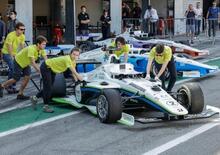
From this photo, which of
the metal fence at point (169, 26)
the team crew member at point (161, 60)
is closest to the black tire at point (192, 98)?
the team crew member at point (161, 60)

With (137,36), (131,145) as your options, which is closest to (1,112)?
(131,145)

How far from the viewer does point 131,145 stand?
25.3 feet

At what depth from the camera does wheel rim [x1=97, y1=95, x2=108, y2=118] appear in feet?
29.8

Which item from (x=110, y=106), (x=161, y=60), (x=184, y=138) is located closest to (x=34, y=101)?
(x=110, y=106)

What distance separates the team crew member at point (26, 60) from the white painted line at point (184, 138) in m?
3.62

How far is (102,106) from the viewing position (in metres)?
9.22

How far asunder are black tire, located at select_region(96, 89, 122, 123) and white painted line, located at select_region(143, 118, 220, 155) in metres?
1.25

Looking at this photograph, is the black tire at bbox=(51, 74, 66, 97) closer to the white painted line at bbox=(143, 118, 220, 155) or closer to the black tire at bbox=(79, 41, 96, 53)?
the white painted line at bbox=(143, 118, 220, 155)

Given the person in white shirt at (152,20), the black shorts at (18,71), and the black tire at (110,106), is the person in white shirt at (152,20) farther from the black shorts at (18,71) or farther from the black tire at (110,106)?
the black tire at (110,106)

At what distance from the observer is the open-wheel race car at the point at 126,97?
891cm

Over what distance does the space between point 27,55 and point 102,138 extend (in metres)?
3.69

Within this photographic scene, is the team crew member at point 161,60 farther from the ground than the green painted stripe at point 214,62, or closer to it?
farther from the ground

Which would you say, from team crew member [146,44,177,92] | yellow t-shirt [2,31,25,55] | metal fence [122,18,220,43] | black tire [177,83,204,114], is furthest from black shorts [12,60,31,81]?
metal fence [122,18,220,43]

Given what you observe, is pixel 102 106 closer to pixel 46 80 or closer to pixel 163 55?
pixel 46 80
